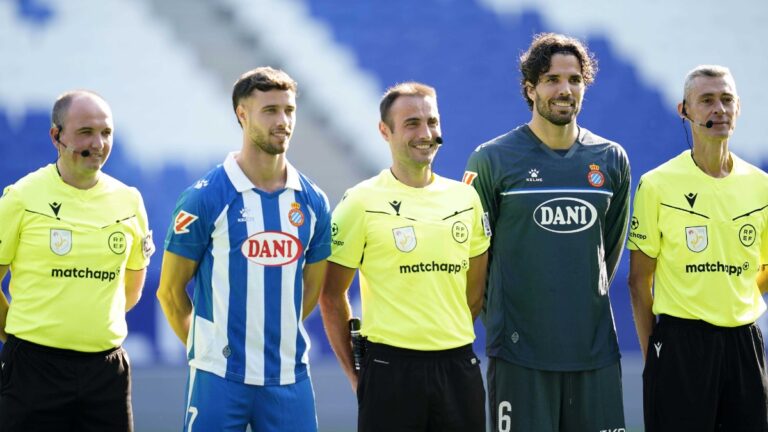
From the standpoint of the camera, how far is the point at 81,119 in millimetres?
3402

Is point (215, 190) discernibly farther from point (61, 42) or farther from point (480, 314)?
point (61, 42)

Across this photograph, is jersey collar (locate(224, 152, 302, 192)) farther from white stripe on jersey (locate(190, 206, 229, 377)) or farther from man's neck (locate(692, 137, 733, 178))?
man's neck (locate(692, 137, 733, 178))

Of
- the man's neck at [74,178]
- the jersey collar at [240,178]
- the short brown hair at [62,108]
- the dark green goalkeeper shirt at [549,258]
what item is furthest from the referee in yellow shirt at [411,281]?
the short brown hair at [62,108]

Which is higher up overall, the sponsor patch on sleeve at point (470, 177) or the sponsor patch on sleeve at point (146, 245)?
the sponsor patch on sleeve at point (470, 177)

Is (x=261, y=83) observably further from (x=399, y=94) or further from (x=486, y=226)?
(x=486, y=226)

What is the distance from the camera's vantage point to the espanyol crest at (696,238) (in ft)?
11.5

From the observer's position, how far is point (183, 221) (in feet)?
10.1

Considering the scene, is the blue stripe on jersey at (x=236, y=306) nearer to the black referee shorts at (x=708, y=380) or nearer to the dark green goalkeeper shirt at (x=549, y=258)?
the dark green goalkeeper shirt at (x=549, y=258)

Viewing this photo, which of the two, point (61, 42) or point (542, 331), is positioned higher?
point (61, 42)

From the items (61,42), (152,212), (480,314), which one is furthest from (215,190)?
(61,42)

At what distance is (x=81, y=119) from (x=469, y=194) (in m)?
1.33

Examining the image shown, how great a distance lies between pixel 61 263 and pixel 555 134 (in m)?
1.73

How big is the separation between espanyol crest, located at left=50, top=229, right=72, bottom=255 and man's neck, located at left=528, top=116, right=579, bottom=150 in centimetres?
164

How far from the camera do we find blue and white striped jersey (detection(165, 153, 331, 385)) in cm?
307
